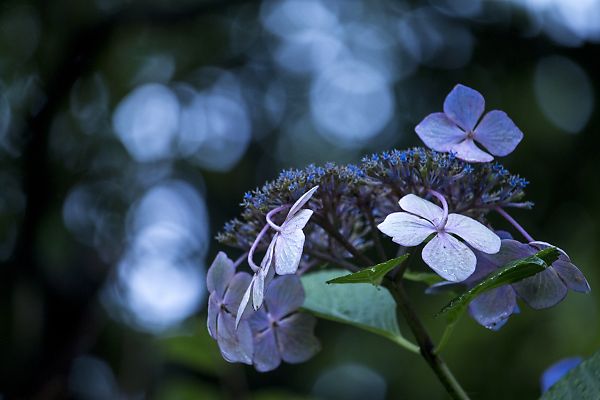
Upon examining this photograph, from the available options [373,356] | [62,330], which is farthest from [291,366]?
[62,330]

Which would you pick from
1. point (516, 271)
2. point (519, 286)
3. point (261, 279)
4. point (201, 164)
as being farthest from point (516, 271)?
point (201, 164)

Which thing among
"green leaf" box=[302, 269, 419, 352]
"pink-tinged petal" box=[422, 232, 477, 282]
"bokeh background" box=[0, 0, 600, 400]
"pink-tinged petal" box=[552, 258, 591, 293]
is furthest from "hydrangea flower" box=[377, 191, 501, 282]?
"bokeh background" box=[0, 0, 600, 400]

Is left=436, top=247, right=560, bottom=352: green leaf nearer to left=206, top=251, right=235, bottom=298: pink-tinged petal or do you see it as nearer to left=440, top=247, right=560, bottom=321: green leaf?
left=440, top=247, right=560, bottom=321: green leaf

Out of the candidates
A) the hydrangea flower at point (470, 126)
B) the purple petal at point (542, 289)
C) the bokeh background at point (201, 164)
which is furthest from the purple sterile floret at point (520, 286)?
the bokeh background at point (201, 164)

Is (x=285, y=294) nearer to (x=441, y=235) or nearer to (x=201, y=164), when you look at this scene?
(x=441, y=235)

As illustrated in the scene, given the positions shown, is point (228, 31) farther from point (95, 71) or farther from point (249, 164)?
point (95, 71)

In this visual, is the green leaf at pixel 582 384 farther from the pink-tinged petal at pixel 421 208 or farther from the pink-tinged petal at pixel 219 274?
the pink-tinged petal at pixel 219 274
